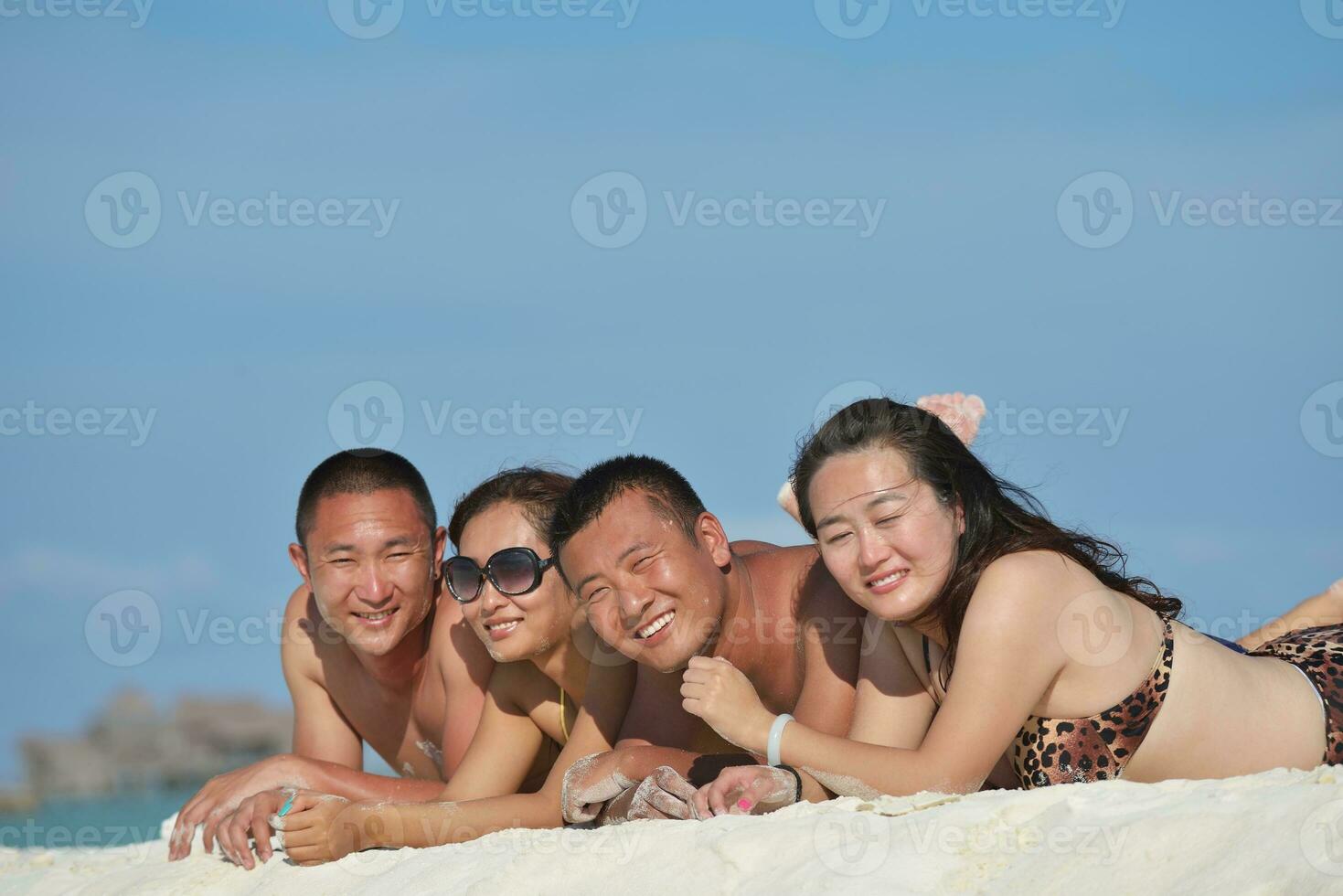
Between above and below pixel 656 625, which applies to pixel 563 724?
below

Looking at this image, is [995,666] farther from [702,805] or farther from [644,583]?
[644,583]

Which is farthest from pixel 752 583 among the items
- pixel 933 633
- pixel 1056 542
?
pixel 1056 542

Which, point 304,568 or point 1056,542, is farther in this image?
point 304,568

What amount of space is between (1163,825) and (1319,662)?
65.5 inches

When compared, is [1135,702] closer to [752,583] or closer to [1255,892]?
[1255,892]

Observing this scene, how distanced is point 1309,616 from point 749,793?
3.23 meters

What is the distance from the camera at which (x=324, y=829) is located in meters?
5.11

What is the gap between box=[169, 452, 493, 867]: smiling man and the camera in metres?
5.73

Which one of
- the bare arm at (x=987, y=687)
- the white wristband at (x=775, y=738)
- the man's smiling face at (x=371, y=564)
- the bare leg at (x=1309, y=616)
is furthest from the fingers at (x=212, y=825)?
the bare leg at (x=1309, y=616)

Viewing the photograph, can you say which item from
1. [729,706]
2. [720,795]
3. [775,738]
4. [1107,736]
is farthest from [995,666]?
[720,795]

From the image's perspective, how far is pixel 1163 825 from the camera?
3350 millimetres

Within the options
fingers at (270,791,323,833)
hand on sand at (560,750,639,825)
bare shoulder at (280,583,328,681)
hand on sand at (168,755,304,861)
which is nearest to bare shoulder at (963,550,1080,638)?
hand on sand at (560,750,639,825)

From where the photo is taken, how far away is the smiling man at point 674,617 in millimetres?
4879

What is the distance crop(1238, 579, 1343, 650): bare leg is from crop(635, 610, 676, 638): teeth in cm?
277
